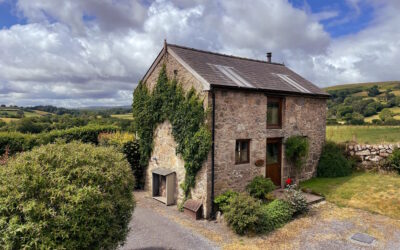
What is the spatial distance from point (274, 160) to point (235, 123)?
156 inches

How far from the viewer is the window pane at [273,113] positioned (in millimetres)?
13281

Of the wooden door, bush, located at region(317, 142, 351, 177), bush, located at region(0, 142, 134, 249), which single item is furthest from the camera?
bush, located at region(317, 142, 351, 177)

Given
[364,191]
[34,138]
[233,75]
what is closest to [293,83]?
[233,75]

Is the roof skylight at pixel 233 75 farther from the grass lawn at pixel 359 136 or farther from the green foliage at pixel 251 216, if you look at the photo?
the grass lawn at pixel 359 136

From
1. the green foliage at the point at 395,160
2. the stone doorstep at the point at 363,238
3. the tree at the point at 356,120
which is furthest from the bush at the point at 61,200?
the tree at the point at 356,120

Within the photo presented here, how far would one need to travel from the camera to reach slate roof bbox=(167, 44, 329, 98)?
38.3 feet

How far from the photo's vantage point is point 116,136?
55.6 ft

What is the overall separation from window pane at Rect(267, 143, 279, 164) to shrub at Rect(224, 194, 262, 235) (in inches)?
170

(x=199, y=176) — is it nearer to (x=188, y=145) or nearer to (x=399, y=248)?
(x=188, y=145)

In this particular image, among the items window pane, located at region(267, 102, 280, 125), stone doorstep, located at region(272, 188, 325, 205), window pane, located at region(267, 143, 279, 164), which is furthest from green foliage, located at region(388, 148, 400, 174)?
window pane, located at region(267, 102, 280, 125)

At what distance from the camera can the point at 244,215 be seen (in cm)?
927

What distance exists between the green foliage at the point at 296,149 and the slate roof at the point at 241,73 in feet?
8.70

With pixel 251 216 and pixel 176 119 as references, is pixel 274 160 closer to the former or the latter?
pixel 251 216

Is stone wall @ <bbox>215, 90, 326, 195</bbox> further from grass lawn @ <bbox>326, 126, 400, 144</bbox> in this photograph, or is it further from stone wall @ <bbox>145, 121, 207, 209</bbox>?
grass lawn @ <bbox>326, 126, 400, 144</bbox>
